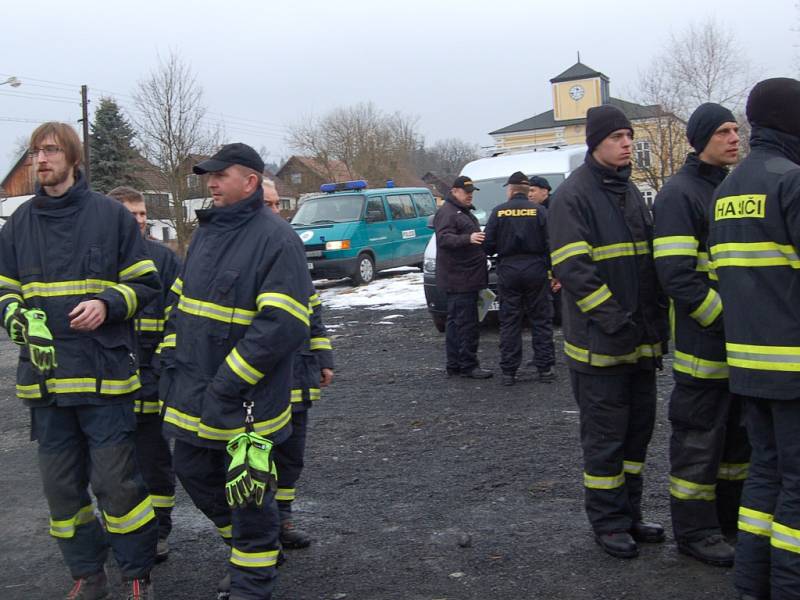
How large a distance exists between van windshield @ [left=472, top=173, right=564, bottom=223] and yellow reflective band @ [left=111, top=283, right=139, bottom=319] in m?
8.88

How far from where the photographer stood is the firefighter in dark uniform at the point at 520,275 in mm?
8453

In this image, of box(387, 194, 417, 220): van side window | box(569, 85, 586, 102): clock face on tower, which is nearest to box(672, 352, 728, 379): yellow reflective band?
box(387, 194, 417, 220): van side window

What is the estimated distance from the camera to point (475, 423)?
701cm

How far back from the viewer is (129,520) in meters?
3.83

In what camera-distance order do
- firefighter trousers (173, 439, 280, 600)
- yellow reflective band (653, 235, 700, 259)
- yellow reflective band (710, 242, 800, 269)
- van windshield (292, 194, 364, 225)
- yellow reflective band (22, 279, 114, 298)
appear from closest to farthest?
yellow reflective band (710, 242, 800, 269) → firefighter trousers (173, 439, 280, 600) → yellow reflective band (22, 279, 114, 298) → yellow reflective band (653, 235, 700, 259) → van windshield (292, 194, 364, 225)

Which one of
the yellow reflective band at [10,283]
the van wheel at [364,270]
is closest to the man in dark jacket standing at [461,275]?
the yellow reflective band at [10,283]

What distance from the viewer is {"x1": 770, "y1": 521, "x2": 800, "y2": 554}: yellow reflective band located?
3256 mm

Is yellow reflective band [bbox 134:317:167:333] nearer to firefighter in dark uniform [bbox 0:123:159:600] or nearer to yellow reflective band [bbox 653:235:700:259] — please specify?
firefighter in dark uniform [bbox 0:123:159:600]

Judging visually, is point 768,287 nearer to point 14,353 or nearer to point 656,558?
point 656,558

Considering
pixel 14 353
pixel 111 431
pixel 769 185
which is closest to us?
pixel 769 185

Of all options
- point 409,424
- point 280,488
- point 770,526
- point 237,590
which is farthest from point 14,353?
point 770,526

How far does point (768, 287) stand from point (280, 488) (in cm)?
257

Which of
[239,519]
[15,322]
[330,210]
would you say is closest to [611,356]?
[239,519]

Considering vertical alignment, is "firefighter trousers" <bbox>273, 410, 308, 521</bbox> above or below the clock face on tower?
below
